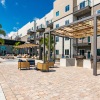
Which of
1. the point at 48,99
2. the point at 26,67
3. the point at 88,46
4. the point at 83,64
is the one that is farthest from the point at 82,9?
the point at 48,99

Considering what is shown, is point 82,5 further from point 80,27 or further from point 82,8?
point 80,27

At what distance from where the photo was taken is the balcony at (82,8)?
2777 cm

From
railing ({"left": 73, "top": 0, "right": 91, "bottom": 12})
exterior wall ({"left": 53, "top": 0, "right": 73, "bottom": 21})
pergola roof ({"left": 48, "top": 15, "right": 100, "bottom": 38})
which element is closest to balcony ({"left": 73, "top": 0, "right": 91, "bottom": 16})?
railing ({"left": 73, "top": 0, "right": 91, "bottom": 12})

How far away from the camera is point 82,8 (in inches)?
1122

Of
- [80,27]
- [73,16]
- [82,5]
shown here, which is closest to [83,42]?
[73,16]

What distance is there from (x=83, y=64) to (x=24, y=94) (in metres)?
11.8

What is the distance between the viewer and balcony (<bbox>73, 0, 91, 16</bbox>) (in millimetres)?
27775

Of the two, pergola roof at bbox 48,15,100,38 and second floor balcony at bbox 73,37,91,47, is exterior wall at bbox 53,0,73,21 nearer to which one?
second floor balcony at bbox 73,37,91,47

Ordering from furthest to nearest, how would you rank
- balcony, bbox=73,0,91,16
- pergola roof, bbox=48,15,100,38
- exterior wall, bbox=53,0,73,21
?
exterior wall, bbox=53,0,73,21 → balcony, bbox=73,0,91,16 → pergola roof, bbox=48,15,100,38

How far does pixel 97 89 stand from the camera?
7582mm

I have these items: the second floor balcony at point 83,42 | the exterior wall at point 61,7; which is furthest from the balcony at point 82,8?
the second floor balcony at point 83,42

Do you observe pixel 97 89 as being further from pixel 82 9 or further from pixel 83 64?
pixel 82 9

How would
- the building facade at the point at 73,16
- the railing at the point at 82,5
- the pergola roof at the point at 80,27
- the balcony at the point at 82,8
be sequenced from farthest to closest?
the railing at the point at 82,5
the balcony at the point at 82,8
the building facade at the point at 73,16
the pergola roof at the point at 80,27

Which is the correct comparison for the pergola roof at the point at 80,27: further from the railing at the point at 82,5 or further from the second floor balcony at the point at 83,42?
the railing at the point at 82,5
